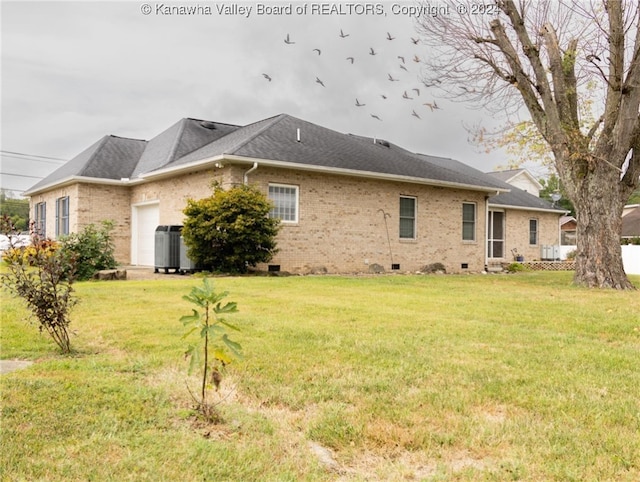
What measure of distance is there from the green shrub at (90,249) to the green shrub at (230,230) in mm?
2157

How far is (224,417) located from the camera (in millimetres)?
3297

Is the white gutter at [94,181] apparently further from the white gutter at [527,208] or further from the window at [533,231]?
the window at [533,231]

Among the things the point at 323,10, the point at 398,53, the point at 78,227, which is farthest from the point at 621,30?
the point at 78,227

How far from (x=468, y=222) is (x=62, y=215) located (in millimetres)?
16980

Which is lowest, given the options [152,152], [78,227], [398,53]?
[78,227]

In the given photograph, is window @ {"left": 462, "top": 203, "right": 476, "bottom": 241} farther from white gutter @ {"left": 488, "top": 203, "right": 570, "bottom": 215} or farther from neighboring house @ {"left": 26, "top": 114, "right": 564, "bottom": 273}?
white gutter @ {"left": 488, "top": 203, "right": 570, "bottom": 215}

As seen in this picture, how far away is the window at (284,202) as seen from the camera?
16.2 meters

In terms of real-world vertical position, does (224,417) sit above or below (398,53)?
below

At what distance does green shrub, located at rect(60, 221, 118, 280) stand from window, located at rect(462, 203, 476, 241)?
13486 mm

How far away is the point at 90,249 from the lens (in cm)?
1388

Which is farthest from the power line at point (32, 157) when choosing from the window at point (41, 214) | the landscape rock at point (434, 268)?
the landscape rock at point (434, 268)

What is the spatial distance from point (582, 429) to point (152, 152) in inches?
826

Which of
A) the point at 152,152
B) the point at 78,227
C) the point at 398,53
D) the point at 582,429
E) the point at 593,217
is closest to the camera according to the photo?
the point at 582,429

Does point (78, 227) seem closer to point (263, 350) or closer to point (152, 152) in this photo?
point (152, 152)
